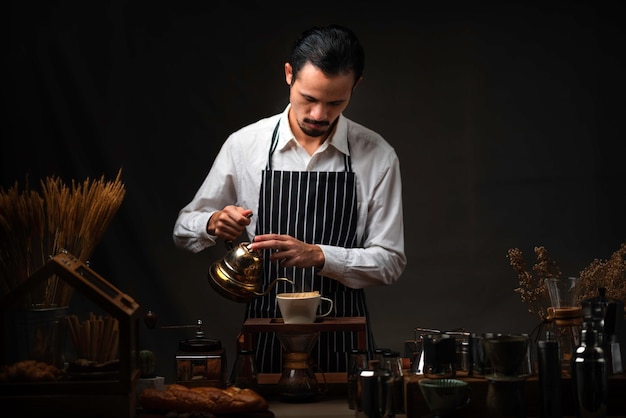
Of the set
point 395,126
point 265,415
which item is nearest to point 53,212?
point 265,415

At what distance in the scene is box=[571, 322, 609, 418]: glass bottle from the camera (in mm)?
2619

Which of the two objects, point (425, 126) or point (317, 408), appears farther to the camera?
point (425, 126)

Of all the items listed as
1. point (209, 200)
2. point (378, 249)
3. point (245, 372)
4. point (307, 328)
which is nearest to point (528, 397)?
point (307, 328)

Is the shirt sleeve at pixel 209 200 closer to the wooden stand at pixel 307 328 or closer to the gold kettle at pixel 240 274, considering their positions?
the gold kettle at pixel 240 274

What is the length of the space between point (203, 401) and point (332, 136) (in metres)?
1.50

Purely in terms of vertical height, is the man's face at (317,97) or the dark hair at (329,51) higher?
the dark hair at (329,51)

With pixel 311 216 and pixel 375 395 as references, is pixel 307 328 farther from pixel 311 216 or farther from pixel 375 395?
pixel 311 216

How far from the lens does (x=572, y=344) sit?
2.90 meters

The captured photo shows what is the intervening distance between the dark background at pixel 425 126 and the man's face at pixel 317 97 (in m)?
1.57

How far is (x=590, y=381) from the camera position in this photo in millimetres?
2617

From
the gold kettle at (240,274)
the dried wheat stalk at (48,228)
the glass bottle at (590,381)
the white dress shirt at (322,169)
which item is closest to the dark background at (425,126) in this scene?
the white dress shirt at (322,169)

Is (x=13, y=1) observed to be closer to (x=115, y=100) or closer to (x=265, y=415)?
(x=115, y=100)

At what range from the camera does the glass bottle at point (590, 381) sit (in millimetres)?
2619

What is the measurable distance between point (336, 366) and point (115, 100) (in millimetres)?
2216
